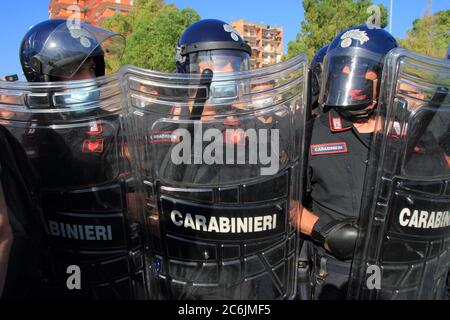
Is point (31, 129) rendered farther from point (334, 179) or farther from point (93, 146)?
point (334, 179)

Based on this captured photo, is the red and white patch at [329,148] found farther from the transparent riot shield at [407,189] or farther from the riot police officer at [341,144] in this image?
the transparent riot shield at [407,189]

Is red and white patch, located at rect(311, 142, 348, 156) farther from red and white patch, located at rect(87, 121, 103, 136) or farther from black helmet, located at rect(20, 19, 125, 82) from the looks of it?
black helmet, located at rect(20, 19, 125, 82)

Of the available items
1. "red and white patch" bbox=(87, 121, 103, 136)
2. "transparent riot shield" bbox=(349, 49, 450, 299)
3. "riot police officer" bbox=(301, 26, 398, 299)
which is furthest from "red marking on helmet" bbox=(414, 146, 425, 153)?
"red and white patch" bbox=(87, 121, 103, 136)

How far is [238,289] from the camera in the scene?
1652mm

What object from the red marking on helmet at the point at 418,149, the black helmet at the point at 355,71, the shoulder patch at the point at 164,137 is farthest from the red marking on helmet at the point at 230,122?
the black helmet at the point at 355,71

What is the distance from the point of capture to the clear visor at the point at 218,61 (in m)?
2.29

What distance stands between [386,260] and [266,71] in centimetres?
86

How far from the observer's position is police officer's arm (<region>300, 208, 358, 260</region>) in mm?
1824

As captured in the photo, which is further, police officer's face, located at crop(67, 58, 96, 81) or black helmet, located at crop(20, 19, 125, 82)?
police officer's face, located at crop(67, 58, 96, 81)

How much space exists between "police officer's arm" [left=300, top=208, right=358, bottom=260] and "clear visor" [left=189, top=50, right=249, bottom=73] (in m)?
0.91
